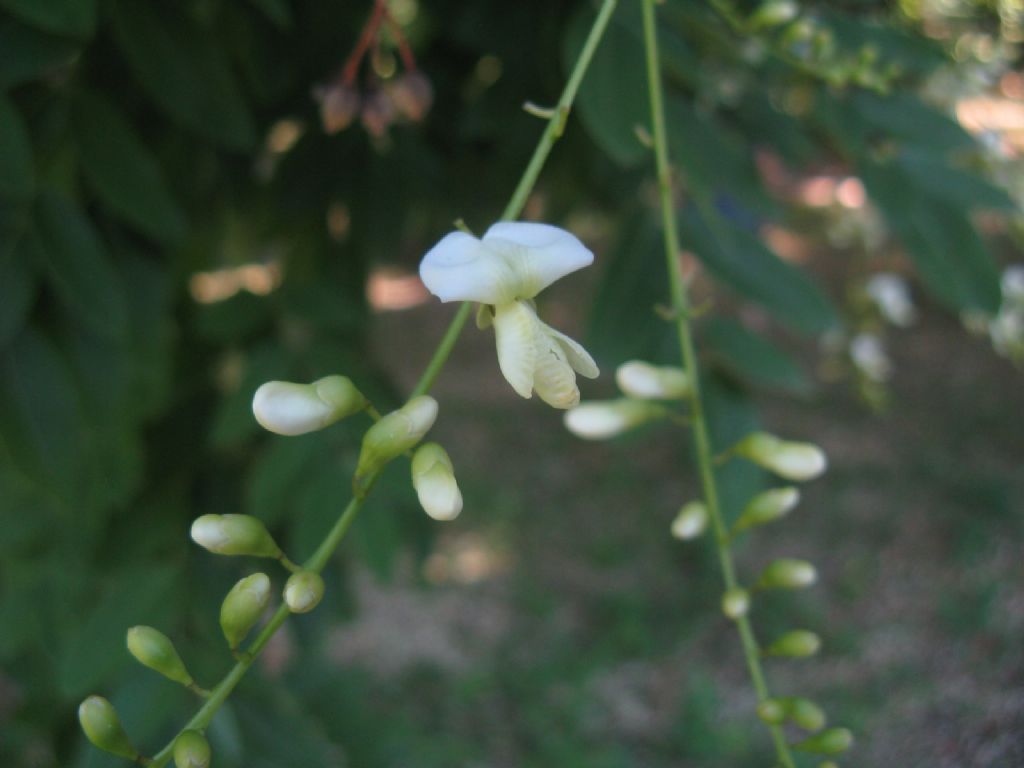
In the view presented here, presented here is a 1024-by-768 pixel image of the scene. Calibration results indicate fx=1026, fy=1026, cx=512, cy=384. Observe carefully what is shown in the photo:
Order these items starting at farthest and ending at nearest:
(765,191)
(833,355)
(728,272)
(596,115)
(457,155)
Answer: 1. (833,355)
2. (457,155)
3. (765,191)
4. (728,272)
5. (596,115)

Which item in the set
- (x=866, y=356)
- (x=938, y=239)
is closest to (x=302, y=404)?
(x=938, y=239)

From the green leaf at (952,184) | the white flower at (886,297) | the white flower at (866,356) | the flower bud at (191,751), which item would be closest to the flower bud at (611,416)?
the flower bud at (191,751)

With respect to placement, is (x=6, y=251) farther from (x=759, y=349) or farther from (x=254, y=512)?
(x=759, y=349)

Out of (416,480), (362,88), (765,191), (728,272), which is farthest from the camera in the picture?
(362,88)

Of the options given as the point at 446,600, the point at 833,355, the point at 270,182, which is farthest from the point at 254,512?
the point at 446,600

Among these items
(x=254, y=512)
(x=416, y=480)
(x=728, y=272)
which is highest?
(x=416, y=480)

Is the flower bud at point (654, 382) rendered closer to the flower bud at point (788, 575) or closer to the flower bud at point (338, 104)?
the flower bud at point (788, 575)
